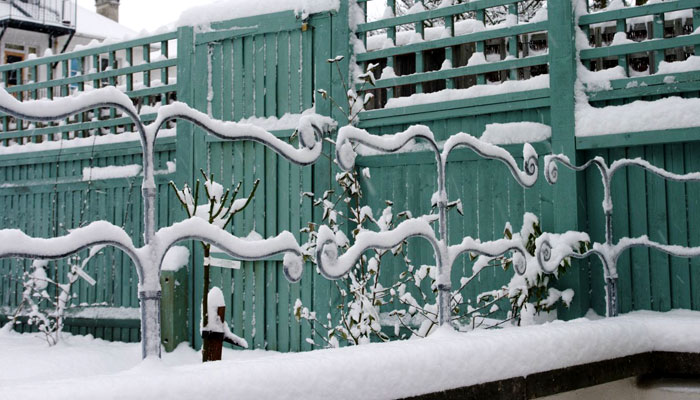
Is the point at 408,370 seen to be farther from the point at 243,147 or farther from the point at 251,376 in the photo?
the point at 243,147

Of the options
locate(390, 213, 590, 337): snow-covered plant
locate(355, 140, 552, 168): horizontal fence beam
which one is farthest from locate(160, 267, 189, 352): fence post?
locate(390, 213, 590, 337): snow-covered plant

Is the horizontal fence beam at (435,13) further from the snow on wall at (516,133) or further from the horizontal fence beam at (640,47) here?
the snow on wall at (516,133)

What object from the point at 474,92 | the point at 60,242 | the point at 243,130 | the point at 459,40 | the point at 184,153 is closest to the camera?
the point at 60,242

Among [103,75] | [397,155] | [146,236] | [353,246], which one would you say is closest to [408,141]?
[353,246]

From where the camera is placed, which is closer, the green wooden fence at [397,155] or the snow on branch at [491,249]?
the snow on branch at [491,249]

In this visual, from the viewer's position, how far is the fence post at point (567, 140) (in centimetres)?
436

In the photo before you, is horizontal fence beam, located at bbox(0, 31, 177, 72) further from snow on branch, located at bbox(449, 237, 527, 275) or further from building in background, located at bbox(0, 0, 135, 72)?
building in background, located at bbox(0, 0, 135, 72)

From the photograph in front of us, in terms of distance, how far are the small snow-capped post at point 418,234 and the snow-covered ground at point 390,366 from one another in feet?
0.79

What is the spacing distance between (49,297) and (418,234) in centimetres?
559

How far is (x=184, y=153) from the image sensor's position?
6227 mm

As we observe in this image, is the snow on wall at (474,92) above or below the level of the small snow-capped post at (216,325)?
above

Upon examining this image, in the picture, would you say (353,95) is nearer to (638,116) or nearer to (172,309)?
(638,116)

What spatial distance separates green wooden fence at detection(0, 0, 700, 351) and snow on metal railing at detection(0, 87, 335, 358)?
9.77 ft

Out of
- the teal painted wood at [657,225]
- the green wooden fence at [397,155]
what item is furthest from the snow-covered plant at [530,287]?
the teal painted wood at [657,225]
